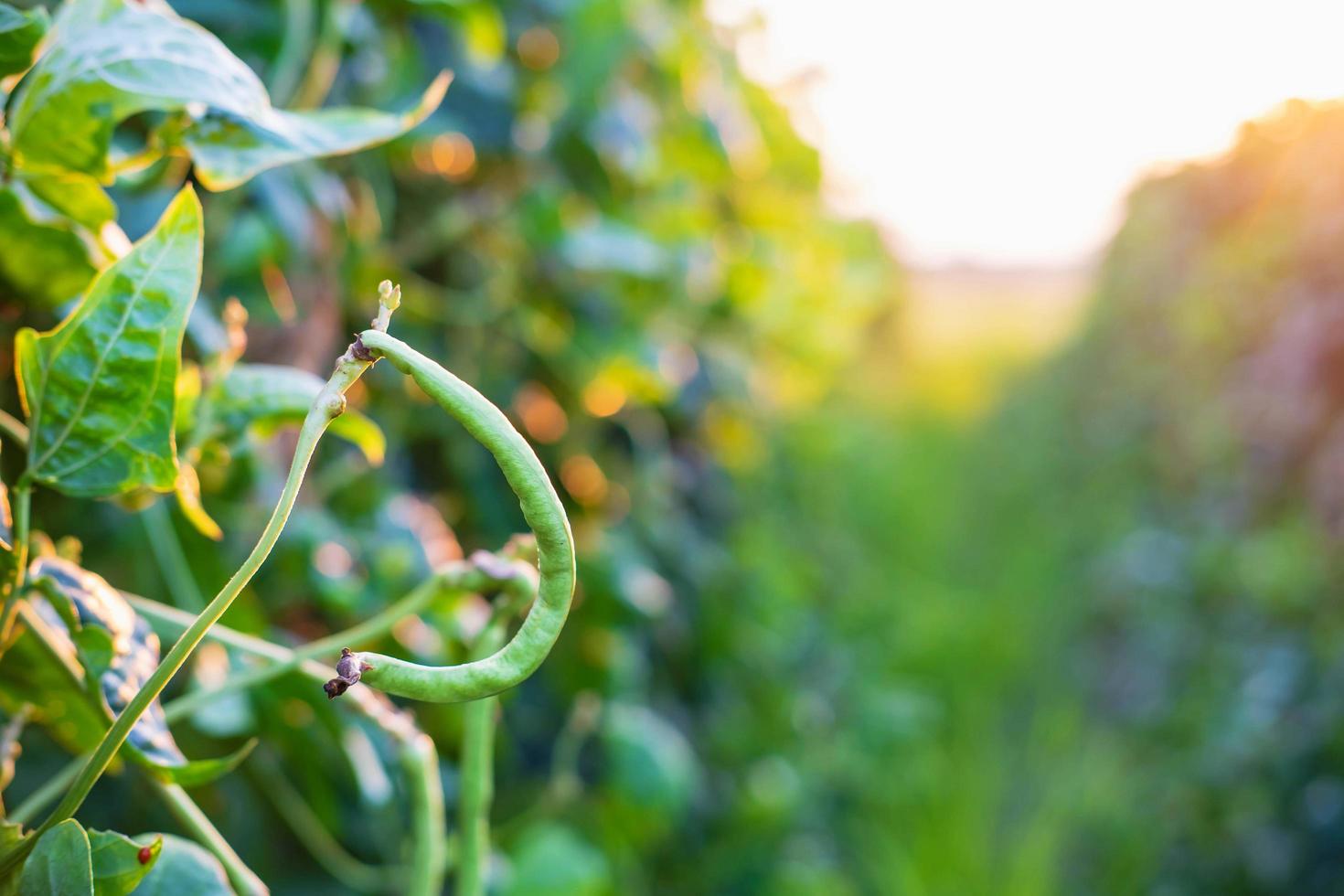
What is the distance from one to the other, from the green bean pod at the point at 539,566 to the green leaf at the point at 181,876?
14 cm

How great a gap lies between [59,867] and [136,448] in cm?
13

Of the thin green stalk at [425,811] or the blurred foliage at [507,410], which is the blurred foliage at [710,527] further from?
the thin green stalk at [425,811]

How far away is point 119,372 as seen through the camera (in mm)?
337

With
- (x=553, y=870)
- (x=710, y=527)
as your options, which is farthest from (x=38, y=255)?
(x=710, y=527)

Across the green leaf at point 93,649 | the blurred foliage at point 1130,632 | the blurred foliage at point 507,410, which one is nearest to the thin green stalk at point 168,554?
the blurred foliage at point 507,410

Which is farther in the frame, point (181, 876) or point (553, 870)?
point (553, 870)

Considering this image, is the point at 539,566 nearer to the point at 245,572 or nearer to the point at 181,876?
the point at 245,572

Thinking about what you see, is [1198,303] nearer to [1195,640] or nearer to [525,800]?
[1195,640]

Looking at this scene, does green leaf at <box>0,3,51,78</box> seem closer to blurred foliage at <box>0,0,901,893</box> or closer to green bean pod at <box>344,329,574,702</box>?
blurred foliage at <box>0,0,901,893</box>

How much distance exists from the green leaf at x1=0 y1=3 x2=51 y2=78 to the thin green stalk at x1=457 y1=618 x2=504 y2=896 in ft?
0.82

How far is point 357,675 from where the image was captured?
248mm

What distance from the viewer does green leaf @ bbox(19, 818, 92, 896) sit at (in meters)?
0.28

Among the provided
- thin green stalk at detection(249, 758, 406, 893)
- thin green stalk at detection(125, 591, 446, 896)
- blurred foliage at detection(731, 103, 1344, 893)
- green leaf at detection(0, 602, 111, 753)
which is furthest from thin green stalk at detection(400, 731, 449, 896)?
blurred foliage at detection(731, 103, 1344, 893)

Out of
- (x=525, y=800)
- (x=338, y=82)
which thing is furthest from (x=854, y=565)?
(x=338, y=82)
